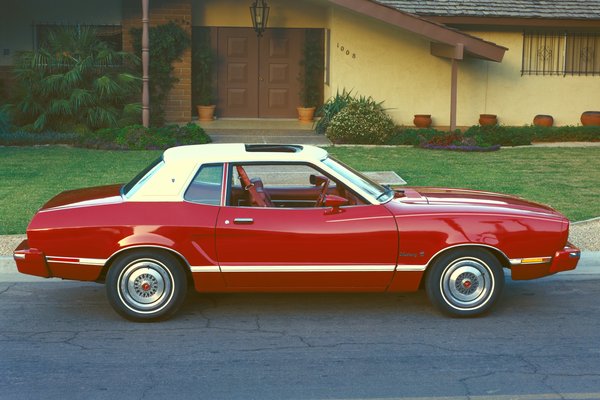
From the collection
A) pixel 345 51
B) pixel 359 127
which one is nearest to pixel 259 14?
pixel 345 51

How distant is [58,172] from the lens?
55.0 feet

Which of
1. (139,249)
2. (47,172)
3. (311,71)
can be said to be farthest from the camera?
(311,71)

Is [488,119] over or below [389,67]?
below

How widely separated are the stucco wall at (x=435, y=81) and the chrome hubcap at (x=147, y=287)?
52.8 feet

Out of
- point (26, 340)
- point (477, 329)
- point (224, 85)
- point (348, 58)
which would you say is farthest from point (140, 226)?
point (224, 85)

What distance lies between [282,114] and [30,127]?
7.01 meters

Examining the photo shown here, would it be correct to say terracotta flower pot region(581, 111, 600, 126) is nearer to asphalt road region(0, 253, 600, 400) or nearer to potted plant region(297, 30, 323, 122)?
potted plant region(297, 30, 323, 122)

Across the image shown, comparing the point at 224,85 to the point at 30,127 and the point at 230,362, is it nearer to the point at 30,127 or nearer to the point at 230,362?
the point at 30,127

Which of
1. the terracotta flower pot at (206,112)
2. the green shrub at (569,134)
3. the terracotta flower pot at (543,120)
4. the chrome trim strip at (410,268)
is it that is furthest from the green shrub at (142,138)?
the chrome trim strip at (410,268)

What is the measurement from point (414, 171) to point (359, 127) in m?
4.38

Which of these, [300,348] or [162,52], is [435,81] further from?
[300,348]

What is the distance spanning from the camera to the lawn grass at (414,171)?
1423cm

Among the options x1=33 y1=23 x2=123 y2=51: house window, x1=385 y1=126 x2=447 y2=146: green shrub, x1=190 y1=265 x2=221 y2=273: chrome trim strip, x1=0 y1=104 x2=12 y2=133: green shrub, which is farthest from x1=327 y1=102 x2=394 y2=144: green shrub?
x1=190 y1=265 x2=221 y2=273: chrome trim strip

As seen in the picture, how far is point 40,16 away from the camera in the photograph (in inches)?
976
